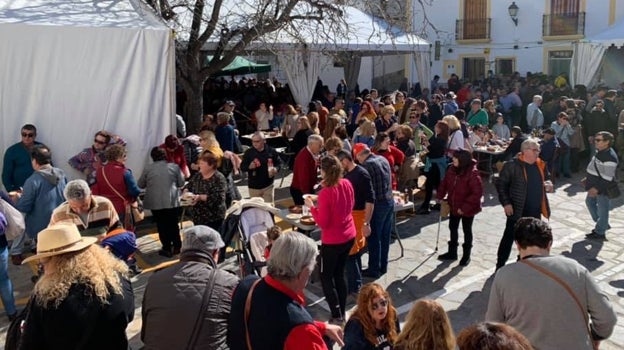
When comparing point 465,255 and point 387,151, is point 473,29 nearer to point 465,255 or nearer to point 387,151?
point 387,151

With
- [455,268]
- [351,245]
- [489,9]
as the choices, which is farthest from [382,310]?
[489,9]

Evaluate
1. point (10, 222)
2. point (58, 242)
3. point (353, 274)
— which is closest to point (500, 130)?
point (353, 274)

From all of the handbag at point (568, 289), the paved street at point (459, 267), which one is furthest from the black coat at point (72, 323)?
the handbag at point (568, 289)

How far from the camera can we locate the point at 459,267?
23.0 ft

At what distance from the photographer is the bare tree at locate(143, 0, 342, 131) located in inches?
386

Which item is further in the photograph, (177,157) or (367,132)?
(367,132)

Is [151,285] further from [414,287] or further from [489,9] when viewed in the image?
[489,9]

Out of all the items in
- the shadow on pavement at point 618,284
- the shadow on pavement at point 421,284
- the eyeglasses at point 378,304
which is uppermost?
the eyeglasses at point 378,304

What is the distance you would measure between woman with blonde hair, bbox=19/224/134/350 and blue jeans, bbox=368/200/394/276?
362 cm

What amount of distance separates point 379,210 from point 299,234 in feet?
10.2

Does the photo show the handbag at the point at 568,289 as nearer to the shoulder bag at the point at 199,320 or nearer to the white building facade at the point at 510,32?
the shoulder bag at the point at 199,320

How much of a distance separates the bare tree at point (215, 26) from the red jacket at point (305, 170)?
334 cm

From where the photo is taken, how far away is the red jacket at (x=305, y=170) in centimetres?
717

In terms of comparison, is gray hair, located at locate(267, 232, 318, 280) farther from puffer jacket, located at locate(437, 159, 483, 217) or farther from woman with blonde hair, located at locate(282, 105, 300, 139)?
woman with blonde hair, located at locate(282, 105, 300, 139)
